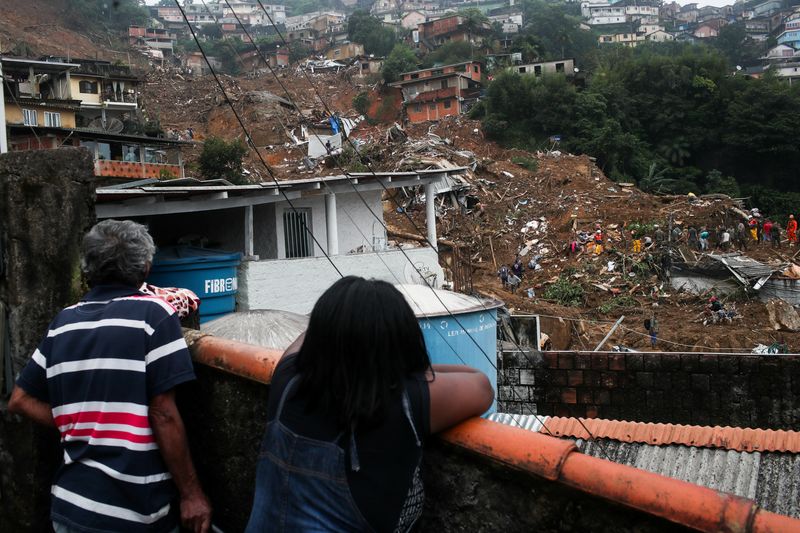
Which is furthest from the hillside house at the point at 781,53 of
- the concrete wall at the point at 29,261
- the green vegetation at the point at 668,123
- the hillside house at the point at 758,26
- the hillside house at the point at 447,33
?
the concrete wall at the point at 29,261

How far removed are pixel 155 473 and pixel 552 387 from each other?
27.5ft

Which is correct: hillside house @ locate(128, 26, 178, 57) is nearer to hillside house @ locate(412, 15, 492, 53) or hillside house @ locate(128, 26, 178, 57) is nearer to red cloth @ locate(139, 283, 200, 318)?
hillside house @ locate(412, 15, 492, 53)

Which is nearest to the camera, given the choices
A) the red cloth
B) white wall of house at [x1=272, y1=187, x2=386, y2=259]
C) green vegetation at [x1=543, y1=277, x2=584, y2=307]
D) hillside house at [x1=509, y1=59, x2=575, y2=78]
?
the red cloth

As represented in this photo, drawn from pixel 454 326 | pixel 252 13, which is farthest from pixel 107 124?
pixel 252 13

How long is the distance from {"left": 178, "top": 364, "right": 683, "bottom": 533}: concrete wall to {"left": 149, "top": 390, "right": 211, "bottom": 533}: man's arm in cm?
25

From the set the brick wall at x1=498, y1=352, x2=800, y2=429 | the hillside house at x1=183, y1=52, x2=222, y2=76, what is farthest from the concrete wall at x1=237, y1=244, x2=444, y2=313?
the hillside house at x1=183, y1=52, x2=222, y2=76

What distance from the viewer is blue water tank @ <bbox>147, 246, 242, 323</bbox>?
902 cm

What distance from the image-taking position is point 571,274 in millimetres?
23734

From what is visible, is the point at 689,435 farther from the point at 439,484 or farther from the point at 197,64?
the point at 197,64

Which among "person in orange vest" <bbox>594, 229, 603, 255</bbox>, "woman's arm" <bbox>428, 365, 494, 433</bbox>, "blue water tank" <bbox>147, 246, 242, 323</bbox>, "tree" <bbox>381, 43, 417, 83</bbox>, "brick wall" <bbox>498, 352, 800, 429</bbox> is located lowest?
"brick wall" <bbox>498, 352, 800, 429</bbox>

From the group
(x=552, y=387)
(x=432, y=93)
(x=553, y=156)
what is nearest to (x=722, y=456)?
(x=552, y=387)

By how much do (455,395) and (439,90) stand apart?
4628 centimetres

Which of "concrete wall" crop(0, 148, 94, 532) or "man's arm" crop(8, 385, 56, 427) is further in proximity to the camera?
"concrete wall" crop(0, 148, 94, 532)

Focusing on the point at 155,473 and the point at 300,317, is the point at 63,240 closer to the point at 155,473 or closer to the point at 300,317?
the point at 155,473
